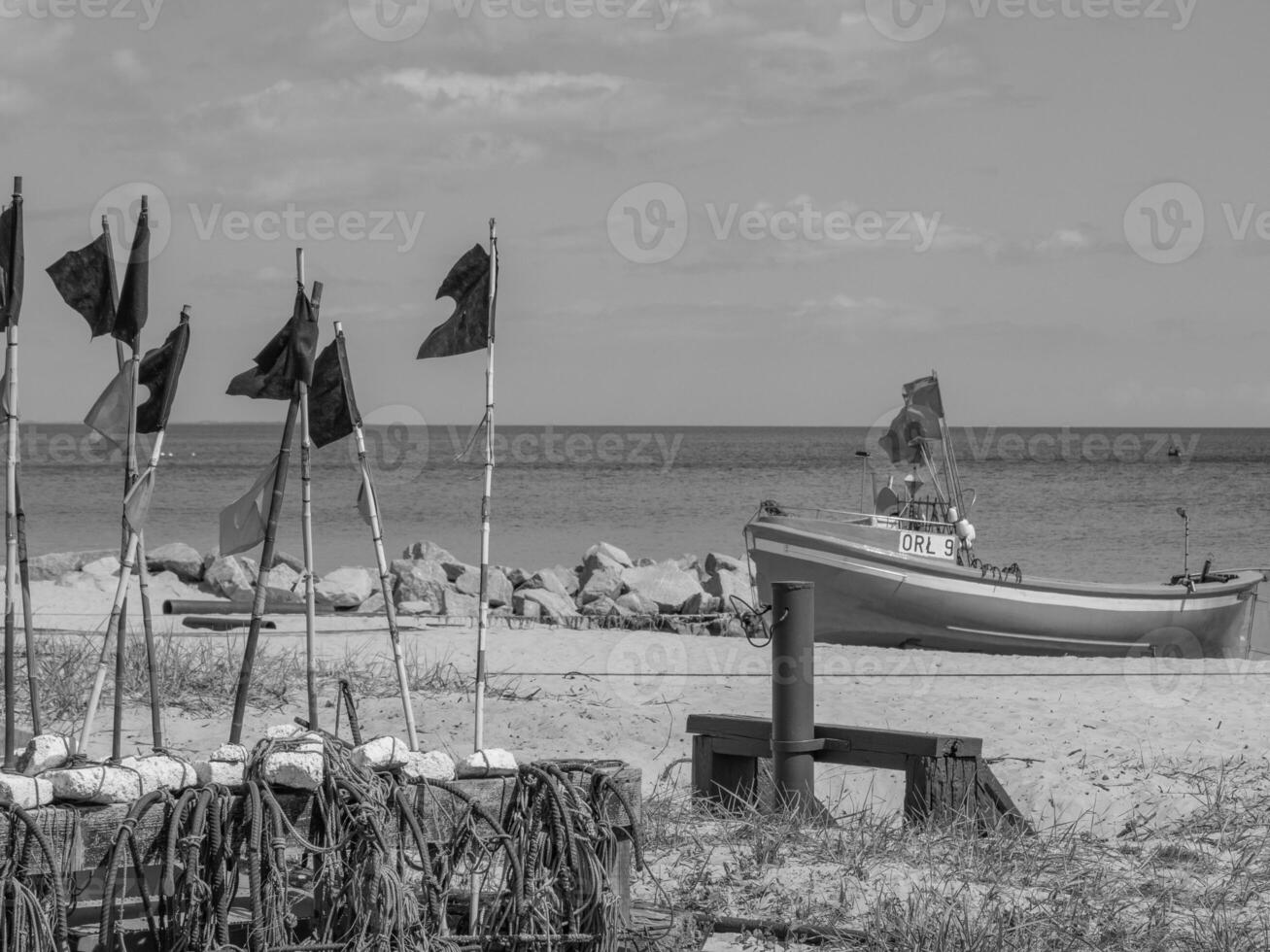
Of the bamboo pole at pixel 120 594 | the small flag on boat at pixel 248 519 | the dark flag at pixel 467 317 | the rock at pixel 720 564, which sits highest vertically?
the dark flag at pixel 467 317

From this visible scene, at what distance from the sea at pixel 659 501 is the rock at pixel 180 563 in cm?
428

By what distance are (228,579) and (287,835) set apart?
15476mm

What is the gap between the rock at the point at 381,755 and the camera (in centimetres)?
441

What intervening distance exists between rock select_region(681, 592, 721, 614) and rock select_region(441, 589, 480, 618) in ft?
8.56

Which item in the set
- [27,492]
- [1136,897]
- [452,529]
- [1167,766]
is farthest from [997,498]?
[1136,897]

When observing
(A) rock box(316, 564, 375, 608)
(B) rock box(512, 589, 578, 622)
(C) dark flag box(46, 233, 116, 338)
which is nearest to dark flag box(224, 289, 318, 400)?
(C) dark flag box(46, 233, 116, 338)

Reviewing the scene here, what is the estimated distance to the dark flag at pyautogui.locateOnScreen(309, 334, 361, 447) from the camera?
5473mm

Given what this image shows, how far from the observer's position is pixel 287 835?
13.8ft

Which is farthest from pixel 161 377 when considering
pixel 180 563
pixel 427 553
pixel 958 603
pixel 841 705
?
pixel 427 553

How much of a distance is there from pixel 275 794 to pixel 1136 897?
2927 mm

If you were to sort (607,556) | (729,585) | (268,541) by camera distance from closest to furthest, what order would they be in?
1. (268,541)
2. (729,585)
3. (607,556)

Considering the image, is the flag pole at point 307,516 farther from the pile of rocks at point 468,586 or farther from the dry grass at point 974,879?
the pile of rocks at point 468,586

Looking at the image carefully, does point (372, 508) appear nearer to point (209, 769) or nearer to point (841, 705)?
point (209, 769)

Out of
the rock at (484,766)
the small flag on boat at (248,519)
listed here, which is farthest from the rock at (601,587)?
the rock at (484,766)
